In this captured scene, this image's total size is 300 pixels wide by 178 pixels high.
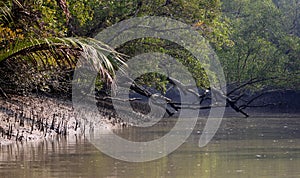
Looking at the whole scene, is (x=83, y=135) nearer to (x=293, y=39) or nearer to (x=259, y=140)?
(x=259, y=140)

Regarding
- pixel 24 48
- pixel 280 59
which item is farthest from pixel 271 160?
pixel 280 59

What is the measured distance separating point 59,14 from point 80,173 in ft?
30.4

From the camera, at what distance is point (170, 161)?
1254 cm

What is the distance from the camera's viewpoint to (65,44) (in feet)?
36.8

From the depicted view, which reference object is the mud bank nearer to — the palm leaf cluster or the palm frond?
the palm leaf cluster

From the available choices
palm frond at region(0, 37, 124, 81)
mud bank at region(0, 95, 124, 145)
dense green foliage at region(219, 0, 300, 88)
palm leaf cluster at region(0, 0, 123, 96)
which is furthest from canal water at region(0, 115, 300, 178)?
dense green foliage at region(219, 0, 300, 88)

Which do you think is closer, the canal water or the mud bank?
the canal water

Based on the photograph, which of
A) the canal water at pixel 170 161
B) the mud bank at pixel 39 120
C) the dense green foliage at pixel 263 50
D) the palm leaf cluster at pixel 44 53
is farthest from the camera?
the dense green foliage at pixel 263 50

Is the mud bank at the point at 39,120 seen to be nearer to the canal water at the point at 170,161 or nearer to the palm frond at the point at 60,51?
the canal water at the point at 170,161

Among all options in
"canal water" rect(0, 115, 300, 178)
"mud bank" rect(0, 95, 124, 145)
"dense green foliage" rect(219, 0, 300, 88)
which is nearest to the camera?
"canal water" rect(0, 115, 300, 178)

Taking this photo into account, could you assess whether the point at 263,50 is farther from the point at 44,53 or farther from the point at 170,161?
the point at 44,53

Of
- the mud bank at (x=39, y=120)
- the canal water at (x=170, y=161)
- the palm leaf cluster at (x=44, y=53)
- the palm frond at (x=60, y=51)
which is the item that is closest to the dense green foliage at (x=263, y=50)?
the mud bank at (x=39, y=120)

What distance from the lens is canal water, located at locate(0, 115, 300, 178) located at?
10.9m

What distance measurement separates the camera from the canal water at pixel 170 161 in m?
10.9
